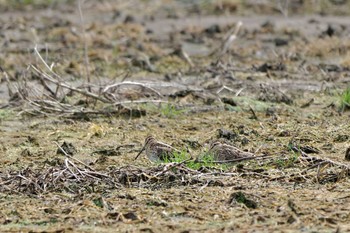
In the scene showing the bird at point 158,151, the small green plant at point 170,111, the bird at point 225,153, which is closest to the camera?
the bird at point 225,153

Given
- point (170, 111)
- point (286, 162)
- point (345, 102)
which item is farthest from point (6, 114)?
point (286, 162)

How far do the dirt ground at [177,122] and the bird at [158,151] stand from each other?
75 millimetres

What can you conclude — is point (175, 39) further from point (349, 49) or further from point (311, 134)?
point (311, 134)

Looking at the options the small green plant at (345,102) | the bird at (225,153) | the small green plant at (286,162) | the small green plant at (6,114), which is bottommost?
the small green plant at (345,102)

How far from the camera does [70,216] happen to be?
4887 mm

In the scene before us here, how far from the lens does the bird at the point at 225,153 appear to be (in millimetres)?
5949

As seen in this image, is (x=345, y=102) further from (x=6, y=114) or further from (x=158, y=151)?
(x=6, y=114)

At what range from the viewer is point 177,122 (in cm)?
776

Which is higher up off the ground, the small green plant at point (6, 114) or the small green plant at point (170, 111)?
the small green plant at point (6, 114)

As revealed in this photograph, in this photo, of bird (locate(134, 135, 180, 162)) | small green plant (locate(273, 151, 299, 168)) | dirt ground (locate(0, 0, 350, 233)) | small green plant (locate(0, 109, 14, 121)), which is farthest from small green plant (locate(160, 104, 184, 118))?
small green plant (locate(273, 151, 299, 168))

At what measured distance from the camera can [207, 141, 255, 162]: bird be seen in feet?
19.5

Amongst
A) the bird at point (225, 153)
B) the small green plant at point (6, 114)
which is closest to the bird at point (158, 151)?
the bird at point (225, 153)

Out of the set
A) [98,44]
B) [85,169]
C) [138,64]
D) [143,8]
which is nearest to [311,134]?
[85,169]

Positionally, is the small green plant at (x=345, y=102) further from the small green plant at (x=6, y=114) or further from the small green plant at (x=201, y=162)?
the small green plant at (x=6, y=114)
